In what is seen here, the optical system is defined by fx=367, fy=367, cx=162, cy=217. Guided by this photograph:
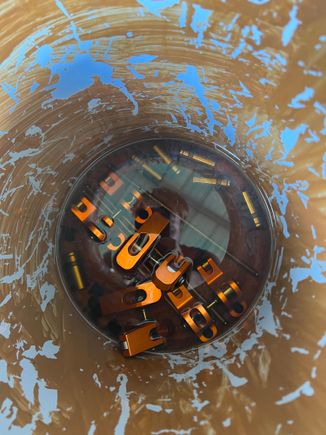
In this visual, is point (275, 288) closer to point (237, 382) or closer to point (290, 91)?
point (237, 382)

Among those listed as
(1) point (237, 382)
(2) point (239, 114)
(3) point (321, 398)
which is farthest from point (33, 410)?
(2) point (239, 114)

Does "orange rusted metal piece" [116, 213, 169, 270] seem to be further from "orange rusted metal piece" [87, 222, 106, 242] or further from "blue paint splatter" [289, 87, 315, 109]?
"blue paint splatter" [289, 87, 315, 109]

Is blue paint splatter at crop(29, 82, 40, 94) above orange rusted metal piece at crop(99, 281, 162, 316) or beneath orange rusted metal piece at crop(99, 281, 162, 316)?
above

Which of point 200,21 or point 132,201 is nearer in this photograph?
point 200,21

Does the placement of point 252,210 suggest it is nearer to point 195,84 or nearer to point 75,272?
point 195,84

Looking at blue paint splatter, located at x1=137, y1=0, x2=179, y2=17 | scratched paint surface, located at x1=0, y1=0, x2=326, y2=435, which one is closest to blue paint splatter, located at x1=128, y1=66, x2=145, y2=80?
scratched paint surface, located at x1=0, y1=0, x2=326, y2=435

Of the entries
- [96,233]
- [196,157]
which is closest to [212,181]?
[196,157]

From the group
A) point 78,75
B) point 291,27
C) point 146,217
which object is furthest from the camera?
point 146,217
